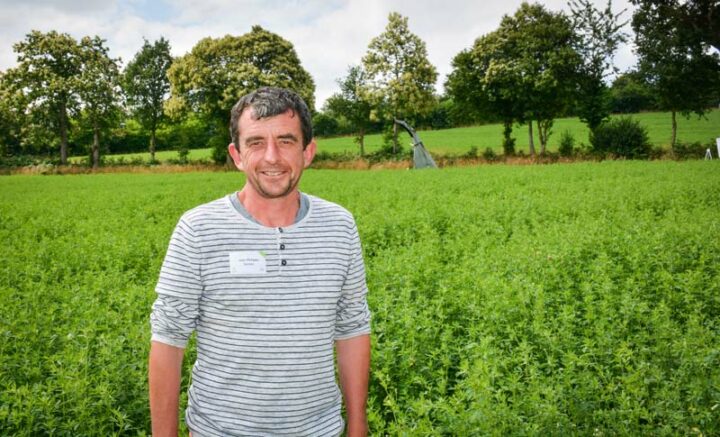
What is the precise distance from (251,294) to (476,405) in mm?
1784

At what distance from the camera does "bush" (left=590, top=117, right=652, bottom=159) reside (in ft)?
118

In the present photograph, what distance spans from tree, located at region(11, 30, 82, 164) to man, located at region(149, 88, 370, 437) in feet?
164

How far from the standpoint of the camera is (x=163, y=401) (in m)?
2.03

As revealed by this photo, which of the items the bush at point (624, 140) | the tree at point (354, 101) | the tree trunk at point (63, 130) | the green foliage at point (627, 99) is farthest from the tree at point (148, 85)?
the green foliage at point (627, 99)

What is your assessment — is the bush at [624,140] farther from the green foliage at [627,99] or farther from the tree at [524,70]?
the green foliage at [627,99]

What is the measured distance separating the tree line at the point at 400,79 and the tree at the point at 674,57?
72mm

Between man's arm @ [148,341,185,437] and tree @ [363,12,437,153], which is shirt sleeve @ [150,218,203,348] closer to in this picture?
man's arm @ [148,341,185,437]

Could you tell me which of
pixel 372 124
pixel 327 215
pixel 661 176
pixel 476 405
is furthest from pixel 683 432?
pixel 372 124

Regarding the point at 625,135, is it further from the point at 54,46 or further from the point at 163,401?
the point at 54,46

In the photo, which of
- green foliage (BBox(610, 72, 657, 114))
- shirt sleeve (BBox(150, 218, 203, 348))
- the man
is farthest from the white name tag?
green foliage (BBox(610, 72, 657, 114))

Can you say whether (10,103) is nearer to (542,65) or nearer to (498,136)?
(542,65)

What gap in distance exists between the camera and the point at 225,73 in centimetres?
4444

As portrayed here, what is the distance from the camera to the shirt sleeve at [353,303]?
2287mm

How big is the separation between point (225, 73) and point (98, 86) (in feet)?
39.4
